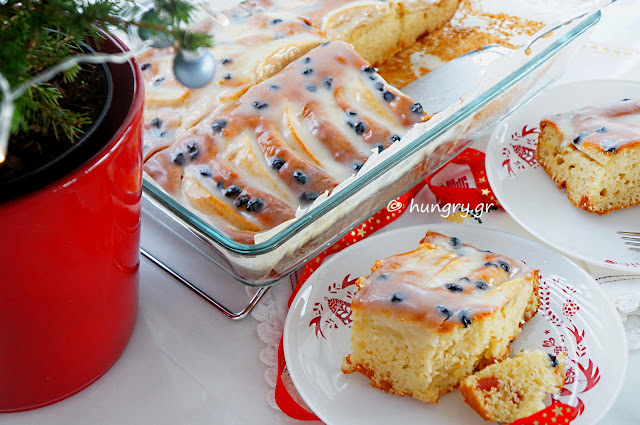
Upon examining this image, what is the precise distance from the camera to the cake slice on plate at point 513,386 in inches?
46.9

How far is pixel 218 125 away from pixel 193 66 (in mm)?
730

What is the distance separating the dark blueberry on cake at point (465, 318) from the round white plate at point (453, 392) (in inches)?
6.4

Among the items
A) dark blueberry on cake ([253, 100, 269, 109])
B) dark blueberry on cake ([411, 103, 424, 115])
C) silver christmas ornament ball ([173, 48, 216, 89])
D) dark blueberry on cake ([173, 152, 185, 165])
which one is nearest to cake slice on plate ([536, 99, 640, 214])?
dark blueberry on cake ([411, 103, 424, 115])

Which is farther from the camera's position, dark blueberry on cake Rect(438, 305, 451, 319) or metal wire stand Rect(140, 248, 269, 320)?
metal wire stand Rect(140, 248, 269, 320)

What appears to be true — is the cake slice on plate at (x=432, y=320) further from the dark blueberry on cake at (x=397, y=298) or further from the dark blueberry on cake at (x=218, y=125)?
the dark blueberry on cake at (x=218, y=125)

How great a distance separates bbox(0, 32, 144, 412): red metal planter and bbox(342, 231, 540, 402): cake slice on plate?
0.45 meters

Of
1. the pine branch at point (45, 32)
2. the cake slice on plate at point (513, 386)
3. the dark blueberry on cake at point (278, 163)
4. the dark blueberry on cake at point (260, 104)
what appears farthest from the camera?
the dark blueberry on cake at point (260, 104)

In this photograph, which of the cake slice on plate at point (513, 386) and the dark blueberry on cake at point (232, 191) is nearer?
the cake slice on plate at point (513, 386)

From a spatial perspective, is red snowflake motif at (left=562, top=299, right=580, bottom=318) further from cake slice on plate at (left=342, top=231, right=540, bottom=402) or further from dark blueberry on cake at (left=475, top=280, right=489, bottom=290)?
dark blueberry on cake at (left=475, top=280, right=489, bottom=290)

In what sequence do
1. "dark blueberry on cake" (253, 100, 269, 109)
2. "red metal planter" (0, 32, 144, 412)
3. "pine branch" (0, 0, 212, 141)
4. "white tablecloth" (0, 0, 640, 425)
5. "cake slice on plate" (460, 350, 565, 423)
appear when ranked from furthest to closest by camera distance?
1. "dark blueberry on cake" (253, 100, 269, 109)
2. "white tablecloth" (0, 0, 640, 425)
3. "cake slice on plate" (460, 350, 565, 423)
4. "red metal planter" (0, 32, 144, 412)
5. "pine branch" (0, 0, 212, 141)

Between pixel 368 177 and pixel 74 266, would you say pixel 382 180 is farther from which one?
pixel 74 266

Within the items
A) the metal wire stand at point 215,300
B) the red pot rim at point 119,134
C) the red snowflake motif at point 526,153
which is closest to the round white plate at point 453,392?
the metal wire stand at point 215,300

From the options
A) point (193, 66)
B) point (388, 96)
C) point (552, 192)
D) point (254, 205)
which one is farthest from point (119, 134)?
point (552, 192)

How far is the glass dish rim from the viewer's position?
1266 mm
